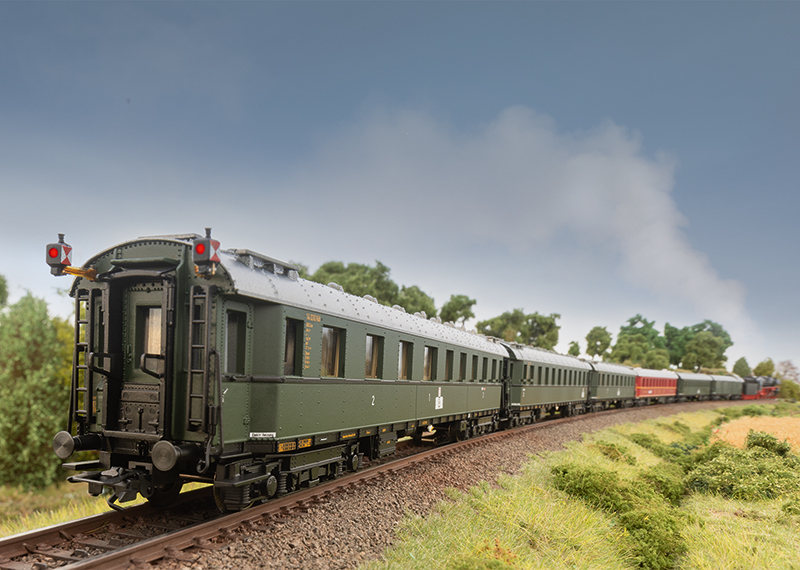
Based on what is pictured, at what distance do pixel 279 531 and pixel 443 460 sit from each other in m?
6.29

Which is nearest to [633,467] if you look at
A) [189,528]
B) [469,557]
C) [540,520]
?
[540,520]

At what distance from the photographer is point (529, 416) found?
22.9 m

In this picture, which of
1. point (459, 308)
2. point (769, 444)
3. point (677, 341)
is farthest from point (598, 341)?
point (769, 444)

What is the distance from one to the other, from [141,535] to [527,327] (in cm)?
5632

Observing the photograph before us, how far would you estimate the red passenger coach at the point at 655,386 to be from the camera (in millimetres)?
43188

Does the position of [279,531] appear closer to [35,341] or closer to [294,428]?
[294,428]

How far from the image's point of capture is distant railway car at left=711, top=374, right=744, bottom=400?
2376 inches

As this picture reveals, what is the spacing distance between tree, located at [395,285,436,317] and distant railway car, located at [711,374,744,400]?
36.4 m

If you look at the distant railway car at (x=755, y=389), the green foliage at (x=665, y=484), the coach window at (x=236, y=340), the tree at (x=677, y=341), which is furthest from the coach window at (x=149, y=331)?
the tree at (x=677, y=341)

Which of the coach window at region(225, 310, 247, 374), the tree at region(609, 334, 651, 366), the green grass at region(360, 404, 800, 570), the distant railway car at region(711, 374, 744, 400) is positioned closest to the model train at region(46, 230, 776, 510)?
the coach window at region(225, 310, 247, 374)

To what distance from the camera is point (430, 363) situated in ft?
45.1

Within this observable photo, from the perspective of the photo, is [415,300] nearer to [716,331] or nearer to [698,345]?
[698,345]

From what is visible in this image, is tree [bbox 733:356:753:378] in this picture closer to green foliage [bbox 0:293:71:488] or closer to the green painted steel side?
the green painted steel side

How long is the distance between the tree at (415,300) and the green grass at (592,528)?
3302 centimetres
